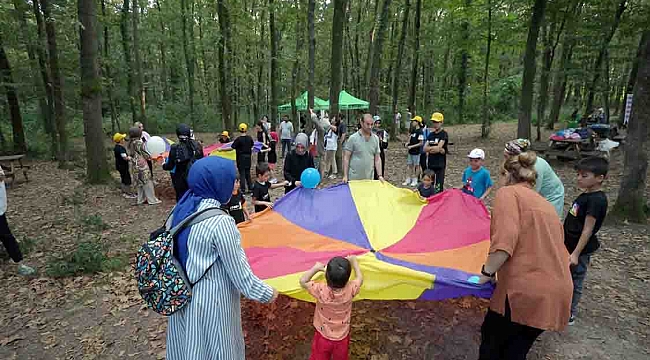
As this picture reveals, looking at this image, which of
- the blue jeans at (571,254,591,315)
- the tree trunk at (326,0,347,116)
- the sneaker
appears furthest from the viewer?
the tree trunk at (326,0,347,116)

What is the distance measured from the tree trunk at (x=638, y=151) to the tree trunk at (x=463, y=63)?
11.6 m

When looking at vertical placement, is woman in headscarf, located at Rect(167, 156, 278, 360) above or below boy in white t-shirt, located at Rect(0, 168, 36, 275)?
above

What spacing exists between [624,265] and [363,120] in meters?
4.23

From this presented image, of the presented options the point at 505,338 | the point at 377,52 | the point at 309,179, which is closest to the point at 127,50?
the point at 377,52

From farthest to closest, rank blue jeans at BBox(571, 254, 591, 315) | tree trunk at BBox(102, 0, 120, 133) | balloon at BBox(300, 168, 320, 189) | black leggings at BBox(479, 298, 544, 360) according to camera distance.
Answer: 1. tree trunk at BBox(102, 0, 120, 133)
2. balloon at BBox(300, 168, 320, 189)
3. blue jeans at BBox(571, 254, 591, 315)
4. black leggings at BBox(479, 298, 544, 360)

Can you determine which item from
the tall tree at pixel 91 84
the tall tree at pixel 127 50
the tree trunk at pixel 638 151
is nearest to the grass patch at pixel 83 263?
the tall tree at pixel 91 84

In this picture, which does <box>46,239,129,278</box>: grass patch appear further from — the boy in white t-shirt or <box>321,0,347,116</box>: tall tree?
<box>321,0,347,116</box>: tall tree

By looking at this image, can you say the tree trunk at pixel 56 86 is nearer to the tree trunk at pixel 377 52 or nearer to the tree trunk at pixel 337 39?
the tree trunk at pixel 337 39

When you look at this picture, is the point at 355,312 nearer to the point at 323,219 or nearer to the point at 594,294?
the point at 323,219

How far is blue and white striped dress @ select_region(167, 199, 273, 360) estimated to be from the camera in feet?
6.04

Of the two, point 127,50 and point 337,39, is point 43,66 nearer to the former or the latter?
point 127,50

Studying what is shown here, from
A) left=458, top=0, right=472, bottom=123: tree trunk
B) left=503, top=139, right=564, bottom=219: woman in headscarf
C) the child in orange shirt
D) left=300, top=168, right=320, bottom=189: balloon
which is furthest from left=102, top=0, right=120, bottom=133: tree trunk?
left=503, top=139, right=564, bottom=219: woman in headscarf

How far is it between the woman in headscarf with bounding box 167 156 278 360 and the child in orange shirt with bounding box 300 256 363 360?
60cm

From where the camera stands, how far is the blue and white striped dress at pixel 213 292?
184 cm
